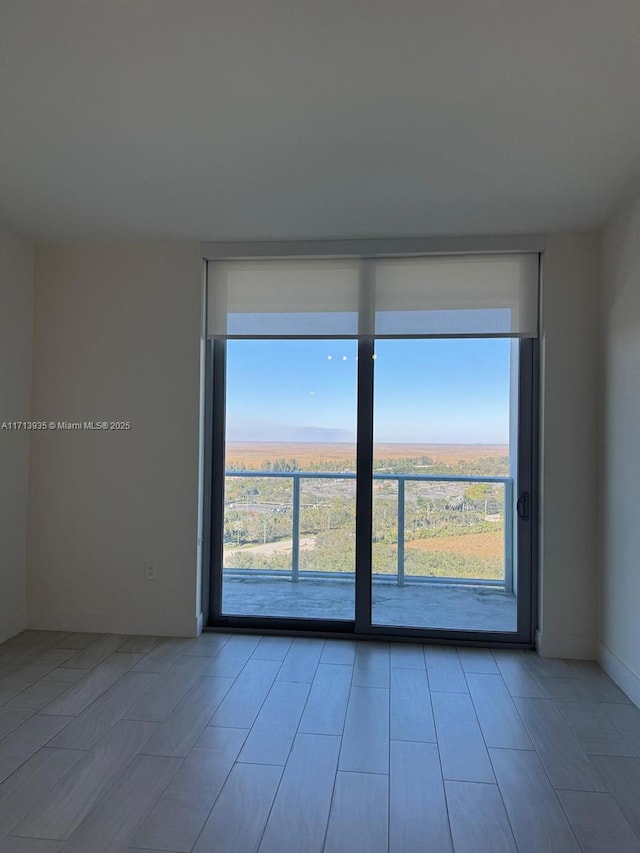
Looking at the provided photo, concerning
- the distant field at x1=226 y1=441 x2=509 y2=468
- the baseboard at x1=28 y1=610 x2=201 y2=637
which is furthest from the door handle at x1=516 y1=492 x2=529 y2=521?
the baseboard at x1=28 y1=610 x2=201 y2=637

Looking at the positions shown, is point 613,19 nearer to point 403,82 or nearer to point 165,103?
point 403,82

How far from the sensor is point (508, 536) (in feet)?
12.4

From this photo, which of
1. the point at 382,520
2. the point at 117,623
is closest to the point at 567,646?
the point at 382,520

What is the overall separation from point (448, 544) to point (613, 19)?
295 centimetres

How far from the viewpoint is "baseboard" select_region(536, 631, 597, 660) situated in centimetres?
347

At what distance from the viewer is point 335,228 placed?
345 cm

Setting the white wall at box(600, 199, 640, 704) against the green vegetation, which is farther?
the green vegetation

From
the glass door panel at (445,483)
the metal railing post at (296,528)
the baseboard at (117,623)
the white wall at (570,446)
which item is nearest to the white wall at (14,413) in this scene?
the baseboard at (117,623)

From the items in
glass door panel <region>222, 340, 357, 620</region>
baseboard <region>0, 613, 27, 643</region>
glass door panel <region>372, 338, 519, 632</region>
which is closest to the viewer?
baseboard <region>0, 613, 27, 643</region>

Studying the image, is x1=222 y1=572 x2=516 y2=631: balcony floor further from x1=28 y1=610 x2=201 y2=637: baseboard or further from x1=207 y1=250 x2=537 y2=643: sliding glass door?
x1=28 y1=610 x2=201 y2=637: baseboard

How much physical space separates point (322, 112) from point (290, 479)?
240 cm

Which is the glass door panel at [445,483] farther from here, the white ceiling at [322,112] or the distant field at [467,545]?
the white ceiling at [322,112]

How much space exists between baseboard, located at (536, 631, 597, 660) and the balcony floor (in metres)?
0.24

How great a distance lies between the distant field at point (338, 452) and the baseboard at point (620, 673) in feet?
4.32
